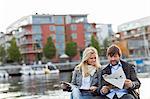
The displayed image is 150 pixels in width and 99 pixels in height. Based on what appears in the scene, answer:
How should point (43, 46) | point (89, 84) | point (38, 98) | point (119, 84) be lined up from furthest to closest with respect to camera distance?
point (43, 46)
point (38, 98)
point (89, 84)
point (119, 84)

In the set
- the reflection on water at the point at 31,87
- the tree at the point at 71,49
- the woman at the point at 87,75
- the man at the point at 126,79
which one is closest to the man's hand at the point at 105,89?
the man at the point at 126,79

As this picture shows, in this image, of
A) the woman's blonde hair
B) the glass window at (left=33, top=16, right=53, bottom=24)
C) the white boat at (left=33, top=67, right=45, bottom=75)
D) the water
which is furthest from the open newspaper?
the glass window at (left=33, top=16, right=53, bottom=24)

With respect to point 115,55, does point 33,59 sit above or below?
below

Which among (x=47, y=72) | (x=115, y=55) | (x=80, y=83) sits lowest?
(x=47, y=72)

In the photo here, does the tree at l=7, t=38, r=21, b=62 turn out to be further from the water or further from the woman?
the woman

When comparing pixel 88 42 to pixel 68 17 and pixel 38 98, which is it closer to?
pixel 68 17

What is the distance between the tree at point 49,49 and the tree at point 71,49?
3.25m

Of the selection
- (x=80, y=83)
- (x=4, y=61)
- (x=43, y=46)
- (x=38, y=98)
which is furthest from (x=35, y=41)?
(x=80, y=83)

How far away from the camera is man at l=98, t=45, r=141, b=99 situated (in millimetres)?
4750

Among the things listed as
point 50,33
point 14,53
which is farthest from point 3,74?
point 50,33

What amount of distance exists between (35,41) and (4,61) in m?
10.3

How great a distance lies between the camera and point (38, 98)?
23344mm

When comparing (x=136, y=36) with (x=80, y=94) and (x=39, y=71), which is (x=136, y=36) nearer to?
(x=39, y=71)

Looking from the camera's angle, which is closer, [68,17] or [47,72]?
[47,72]
